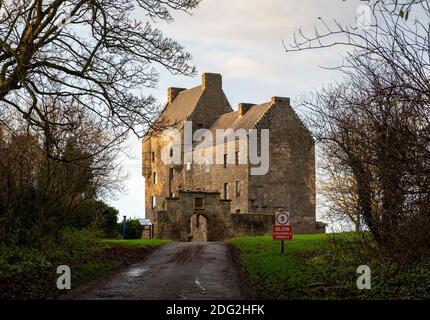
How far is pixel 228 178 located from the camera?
59.0 m

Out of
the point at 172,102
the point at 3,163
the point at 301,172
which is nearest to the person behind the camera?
the point at 3,163

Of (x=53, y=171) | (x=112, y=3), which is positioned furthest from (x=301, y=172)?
(x=112, y=3)

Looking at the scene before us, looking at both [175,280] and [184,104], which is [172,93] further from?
[175,280]

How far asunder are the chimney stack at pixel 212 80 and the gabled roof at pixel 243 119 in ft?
11.4

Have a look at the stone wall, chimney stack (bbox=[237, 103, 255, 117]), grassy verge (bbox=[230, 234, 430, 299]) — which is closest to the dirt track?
grassy verge (bbox=[230, 234, 430, 299])

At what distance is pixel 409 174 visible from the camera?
11.1 m

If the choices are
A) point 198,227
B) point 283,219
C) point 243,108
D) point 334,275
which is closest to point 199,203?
point 198,227

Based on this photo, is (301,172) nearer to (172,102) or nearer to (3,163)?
(172,102)

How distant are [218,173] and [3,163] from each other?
4049 centimetres

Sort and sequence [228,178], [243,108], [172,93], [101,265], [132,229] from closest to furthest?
[101,265]
[132,229]
[228,178]
[243,108]
[172,93]

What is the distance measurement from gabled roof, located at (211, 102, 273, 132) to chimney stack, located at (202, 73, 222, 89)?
3470 millimetres

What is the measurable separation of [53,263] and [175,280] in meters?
4.44

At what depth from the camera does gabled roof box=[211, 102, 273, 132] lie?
57062 mm
